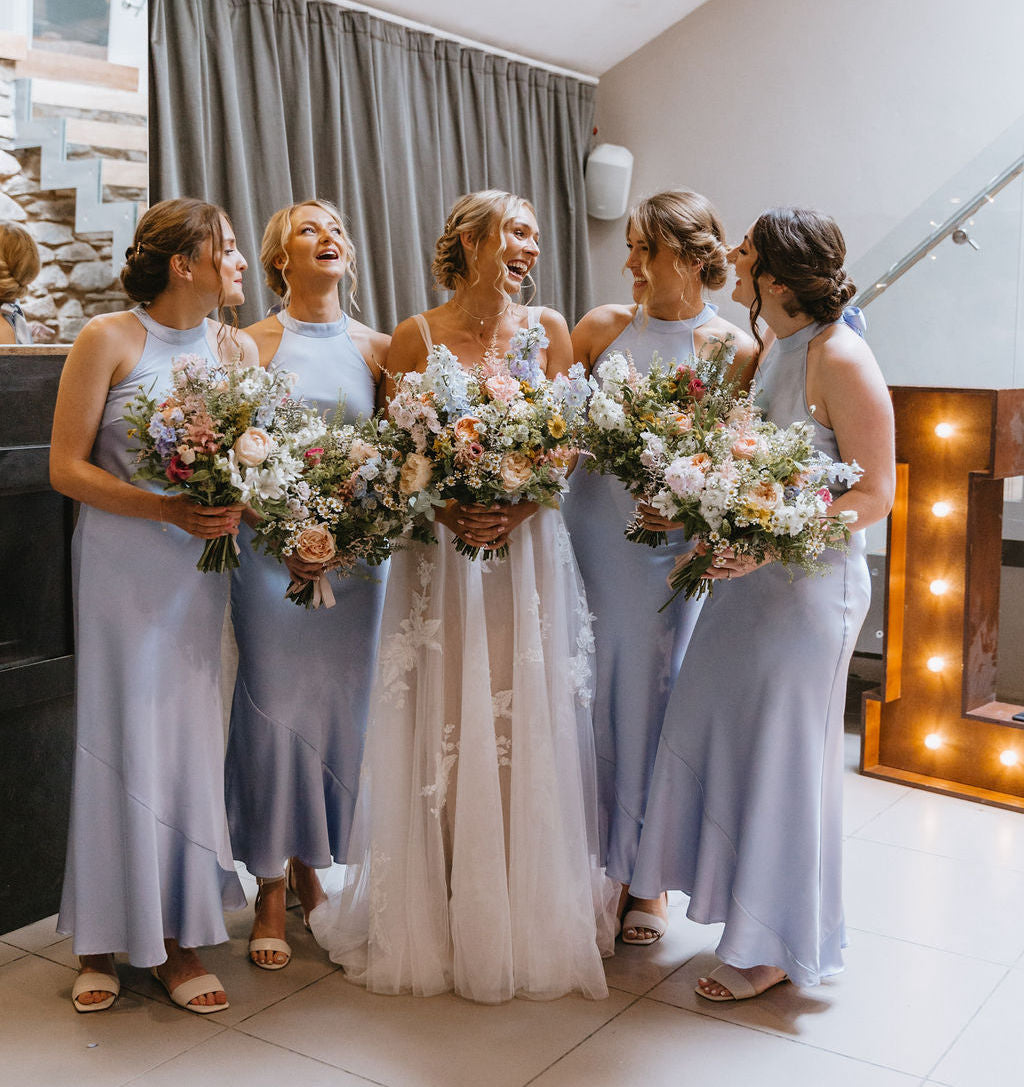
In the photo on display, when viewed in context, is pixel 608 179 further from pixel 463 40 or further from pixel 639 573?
pixel 639 573

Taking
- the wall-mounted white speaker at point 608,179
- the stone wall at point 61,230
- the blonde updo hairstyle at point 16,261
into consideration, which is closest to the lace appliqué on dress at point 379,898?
the blonde updo hairstyle at point 16,261

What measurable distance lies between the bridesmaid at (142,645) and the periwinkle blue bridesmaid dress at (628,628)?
3.06 feet

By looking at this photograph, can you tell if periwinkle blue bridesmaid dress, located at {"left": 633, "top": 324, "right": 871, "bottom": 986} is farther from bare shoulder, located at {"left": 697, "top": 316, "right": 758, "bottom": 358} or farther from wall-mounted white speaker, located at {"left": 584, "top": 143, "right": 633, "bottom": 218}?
wall-mounted white speaker, located at {"left": 584, "top": 143, "right": 633, "bottom": 218}

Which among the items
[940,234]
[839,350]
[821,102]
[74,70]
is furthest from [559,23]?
[839,350]

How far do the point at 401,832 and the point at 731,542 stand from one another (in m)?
1.03

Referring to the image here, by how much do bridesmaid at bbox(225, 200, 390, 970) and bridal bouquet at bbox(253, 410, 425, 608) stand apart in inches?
10.6

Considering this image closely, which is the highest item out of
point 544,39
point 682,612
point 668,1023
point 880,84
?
point 544,39

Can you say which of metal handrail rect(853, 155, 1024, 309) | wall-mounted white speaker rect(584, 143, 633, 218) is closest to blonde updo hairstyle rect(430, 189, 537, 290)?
metal handrail rect(853, 155, 1024, 309)

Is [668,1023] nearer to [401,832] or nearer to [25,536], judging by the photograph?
[401,832]

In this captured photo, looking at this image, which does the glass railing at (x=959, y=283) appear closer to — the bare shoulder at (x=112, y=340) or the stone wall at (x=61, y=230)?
the stone wall at (x=61, y=230)

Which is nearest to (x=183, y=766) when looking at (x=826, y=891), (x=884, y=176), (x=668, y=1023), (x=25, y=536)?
(x=25, y=536)

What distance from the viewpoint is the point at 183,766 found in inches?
109

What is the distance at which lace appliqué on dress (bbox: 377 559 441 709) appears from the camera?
9.21 feet

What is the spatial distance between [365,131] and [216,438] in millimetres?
3551
